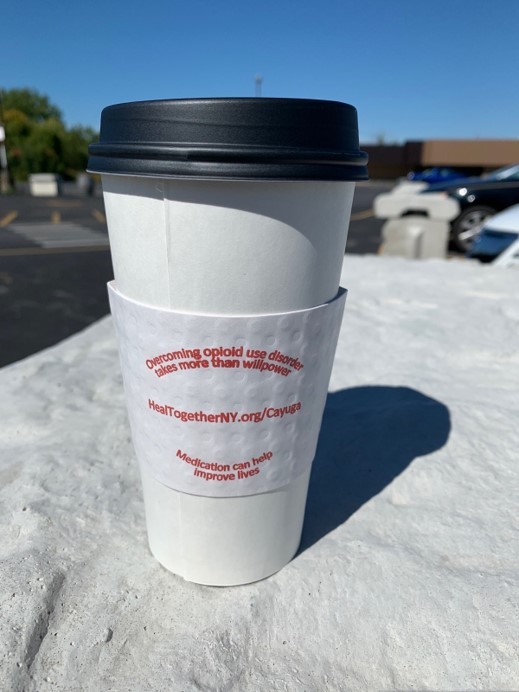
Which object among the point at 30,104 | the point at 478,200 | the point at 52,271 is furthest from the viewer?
the point at 30,104

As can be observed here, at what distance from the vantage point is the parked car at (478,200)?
7.93 metres

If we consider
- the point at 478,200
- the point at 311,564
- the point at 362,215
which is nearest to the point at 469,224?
the point at 478,200

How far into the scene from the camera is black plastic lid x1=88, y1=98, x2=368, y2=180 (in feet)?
3.95

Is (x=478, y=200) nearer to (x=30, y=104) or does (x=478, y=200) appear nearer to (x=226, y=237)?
(x=226, y=237)

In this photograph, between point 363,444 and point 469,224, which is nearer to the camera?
point 363,444

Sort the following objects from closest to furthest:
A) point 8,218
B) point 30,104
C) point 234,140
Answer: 1. point 234,140
2. point 8,218
3. point 30,104

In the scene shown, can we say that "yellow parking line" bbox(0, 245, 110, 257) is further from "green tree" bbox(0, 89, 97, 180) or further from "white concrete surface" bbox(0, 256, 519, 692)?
"green tree" bbox(0, 89, 97, 180)

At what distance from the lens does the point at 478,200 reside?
26.3 ft

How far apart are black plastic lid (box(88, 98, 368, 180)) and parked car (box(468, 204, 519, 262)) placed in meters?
5.77

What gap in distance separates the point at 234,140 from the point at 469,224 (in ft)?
25.8

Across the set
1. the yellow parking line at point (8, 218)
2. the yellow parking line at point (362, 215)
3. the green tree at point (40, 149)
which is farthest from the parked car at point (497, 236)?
the green tree at point (40, 149)

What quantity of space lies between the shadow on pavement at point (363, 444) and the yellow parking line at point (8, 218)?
1249 centimetres

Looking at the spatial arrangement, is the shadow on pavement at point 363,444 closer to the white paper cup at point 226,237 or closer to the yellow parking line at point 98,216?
the white paper cup at point 226,237

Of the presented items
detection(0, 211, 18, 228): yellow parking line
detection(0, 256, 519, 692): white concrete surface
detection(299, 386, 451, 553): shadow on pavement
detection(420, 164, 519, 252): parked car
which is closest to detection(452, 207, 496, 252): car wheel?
detection(420, 164, 519, 252): parked car
